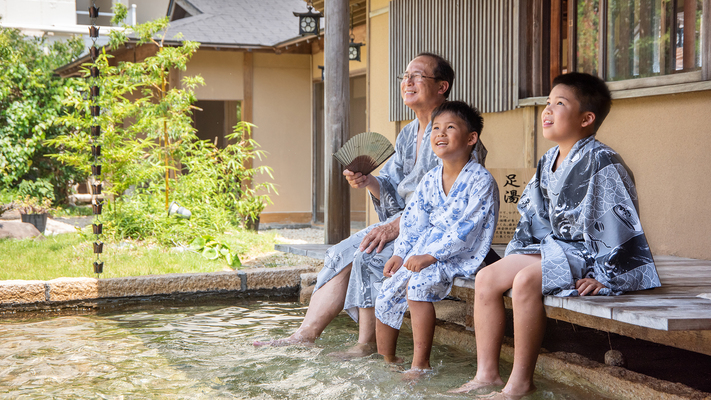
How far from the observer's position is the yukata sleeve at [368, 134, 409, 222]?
398 cm

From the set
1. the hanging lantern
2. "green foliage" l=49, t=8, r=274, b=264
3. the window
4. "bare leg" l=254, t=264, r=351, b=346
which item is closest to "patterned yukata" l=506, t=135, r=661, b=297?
"bare leg" l=254, t=264, r=351, b=346

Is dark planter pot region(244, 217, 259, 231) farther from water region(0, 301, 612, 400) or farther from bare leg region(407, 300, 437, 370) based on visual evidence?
bare leg region(407, 300, 437, 370)

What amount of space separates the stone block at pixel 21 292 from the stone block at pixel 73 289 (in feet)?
0.23

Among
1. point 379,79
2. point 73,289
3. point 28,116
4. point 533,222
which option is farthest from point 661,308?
point 28,116

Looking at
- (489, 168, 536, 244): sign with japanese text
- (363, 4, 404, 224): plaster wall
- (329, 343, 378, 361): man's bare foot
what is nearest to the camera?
(329, 343, 378, 361): man's bare foot

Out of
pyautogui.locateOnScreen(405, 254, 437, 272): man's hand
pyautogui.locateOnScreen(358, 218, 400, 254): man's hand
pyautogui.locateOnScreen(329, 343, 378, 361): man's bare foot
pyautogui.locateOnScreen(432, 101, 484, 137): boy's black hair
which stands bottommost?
pyautogui.locateOnScreen(329, 343, 378, 361): man's bare foot

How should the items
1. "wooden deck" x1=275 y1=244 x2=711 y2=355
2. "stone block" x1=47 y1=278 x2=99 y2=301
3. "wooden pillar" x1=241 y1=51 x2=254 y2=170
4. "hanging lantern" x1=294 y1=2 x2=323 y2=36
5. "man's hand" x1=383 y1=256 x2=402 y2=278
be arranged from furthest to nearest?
"wooden pillar" x1=241 y1=51 x2=254 y2=170, "hanging lantern" x1=294 y1=2 x2=323 y2=36, "stone block" x1=47 y1=278 x2=99 y2=301, "man's hand" x1=383 y1=256 x2=402 y2=278, "wooden deck" x1=275 y1=244 x2=711 y2=355

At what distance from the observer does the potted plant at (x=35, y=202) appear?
32.3ft

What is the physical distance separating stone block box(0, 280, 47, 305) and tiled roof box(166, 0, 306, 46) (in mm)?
6032

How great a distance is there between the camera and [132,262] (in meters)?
6.27

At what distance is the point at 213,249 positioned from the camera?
22.8ft

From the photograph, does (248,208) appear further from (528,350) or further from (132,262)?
(528,350)

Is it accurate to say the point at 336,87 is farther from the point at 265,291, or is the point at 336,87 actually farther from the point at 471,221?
the point at 471,221

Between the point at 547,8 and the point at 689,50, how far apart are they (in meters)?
1.41
